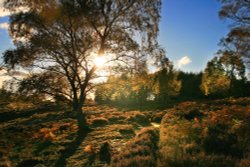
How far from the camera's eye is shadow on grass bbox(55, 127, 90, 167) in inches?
488

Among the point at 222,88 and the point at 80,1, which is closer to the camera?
the point at 80,1

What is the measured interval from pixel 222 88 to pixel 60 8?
1589 inches

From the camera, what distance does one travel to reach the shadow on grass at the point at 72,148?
12.4m

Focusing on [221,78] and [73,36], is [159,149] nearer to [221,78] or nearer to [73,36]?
[73,36]

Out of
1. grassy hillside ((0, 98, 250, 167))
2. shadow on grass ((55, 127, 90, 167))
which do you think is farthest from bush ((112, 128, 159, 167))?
shadow on grass ((55, 127, 90, 167))

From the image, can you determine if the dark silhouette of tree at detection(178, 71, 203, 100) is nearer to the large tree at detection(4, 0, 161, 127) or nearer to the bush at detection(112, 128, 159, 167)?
the large tree at detection(4, 0, 161, 127)

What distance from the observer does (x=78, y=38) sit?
19969mm

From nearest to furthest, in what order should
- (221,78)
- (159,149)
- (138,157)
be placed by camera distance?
(138,157) < (159,149) < (221,78)

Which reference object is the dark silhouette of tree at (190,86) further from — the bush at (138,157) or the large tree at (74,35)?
the bush at (138,157)

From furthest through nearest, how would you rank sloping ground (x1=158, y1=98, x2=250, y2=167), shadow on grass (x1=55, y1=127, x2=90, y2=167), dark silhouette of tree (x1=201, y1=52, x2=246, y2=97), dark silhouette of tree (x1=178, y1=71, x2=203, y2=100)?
dark silhouette of tree (x1=178, y1=71, x2=203, y2=100)
dark silhouette of tree (x1=201, y1=52, x2=246, y2=97)
shadow on grass (x1=55, y1=127, x2=90, y2=167)
sloping ground (x1=158, y1=98, x2=250, y2=167)

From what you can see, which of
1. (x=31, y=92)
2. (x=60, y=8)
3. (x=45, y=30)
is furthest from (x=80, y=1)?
(x=31, y=92)

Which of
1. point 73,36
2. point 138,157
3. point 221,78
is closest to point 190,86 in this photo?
point 221,78

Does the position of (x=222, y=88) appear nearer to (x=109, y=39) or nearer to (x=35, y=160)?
(x=109, y=39)

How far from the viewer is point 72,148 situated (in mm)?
15148
